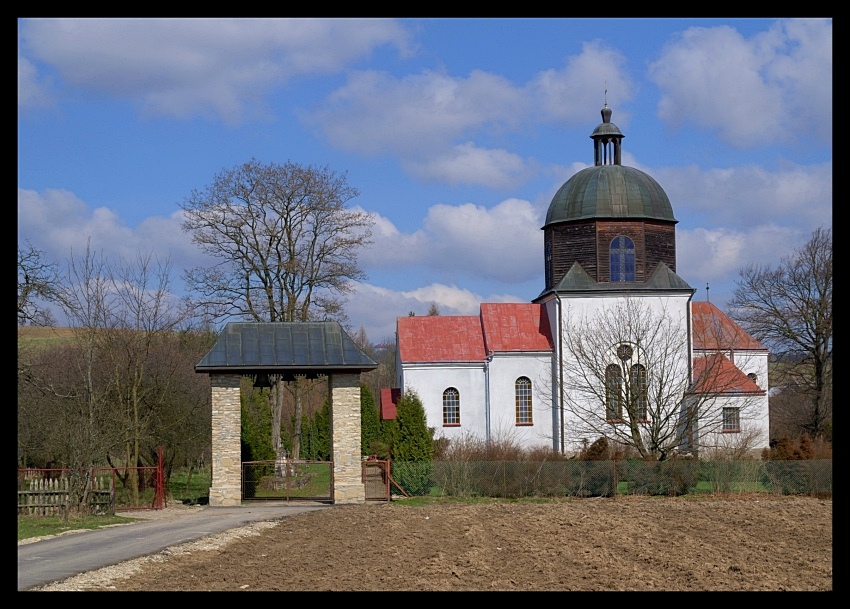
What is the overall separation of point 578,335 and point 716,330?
26.2ft

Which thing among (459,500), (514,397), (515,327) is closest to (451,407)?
(514,397)

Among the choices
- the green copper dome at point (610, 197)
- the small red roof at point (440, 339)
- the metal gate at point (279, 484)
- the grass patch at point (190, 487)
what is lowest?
the grass patch at point (190, 487)

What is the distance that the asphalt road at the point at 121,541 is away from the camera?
44.2 ft

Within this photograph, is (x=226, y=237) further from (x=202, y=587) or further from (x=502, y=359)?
(x=202, y=587)

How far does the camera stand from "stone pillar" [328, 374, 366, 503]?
24516 millimetres

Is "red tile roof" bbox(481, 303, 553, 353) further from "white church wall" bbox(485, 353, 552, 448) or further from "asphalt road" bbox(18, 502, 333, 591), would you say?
"asphalt road" bbox(18, 502, 333, 591)

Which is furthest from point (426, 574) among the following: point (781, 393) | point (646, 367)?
point (781, 393)

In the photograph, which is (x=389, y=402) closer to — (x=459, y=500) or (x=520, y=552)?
(x=459, y=500)

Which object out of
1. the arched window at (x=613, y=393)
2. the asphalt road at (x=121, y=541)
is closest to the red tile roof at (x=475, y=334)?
the arched window at (x=613, y=393)

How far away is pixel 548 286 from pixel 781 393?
20.5 metres

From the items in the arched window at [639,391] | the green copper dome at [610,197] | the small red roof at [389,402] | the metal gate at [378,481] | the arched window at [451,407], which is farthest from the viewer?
the small red roof at [389,402]

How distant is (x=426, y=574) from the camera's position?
13219 millimetres

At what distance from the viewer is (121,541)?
17.2m

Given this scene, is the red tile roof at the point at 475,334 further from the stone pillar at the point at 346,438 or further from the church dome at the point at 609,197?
the stone pillar at the point at 346,438
